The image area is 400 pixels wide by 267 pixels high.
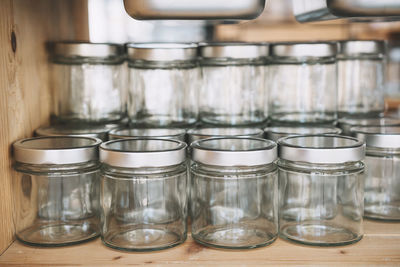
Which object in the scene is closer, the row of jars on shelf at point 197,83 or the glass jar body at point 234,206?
the glass jar body at point 234,206

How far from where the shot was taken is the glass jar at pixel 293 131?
0.88 m

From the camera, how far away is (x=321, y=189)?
809 millimetres

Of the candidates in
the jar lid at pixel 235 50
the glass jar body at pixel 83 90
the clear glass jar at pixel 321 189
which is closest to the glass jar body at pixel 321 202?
the clear glass jar at pixel 321 189

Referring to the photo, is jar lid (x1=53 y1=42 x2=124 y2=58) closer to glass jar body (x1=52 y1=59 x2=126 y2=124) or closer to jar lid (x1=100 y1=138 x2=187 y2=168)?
glass jar body (x1=52 y1=59 x2=126 y2=124)

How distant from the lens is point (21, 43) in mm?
821

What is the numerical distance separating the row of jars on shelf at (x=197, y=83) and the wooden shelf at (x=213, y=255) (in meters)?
0.28

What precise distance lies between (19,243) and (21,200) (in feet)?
0.21

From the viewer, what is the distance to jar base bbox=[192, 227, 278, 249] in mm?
729

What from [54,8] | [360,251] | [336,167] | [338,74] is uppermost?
[54,8]

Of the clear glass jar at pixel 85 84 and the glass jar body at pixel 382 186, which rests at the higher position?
the clear glass jar at pixel 85 84

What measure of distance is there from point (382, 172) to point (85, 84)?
1.77 feet

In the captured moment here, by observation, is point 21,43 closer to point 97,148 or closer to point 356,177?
point 97,148

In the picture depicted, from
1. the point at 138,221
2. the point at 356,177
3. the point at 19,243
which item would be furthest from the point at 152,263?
the point at 356,177

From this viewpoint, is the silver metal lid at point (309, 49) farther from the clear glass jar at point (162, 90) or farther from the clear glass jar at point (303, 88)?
the clear glass jar at point (162, 90)
